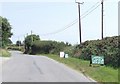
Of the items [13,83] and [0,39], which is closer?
[13,83]

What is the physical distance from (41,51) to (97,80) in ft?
255

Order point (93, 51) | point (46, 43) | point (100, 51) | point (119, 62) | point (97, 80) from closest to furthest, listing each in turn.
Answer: point (97, 80)
point (119, 62)
point (100, 51)
point (93, 51)
point (46, 43)

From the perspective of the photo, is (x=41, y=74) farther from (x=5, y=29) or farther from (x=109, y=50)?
(x=5, y=29)

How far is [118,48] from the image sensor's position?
113 feet

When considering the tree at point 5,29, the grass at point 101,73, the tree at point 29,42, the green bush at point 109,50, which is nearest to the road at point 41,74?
the grass at point 101,73

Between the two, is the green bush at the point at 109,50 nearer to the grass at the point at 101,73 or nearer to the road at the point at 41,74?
the grass at the point at 101,73

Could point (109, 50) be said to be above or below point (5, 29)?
below

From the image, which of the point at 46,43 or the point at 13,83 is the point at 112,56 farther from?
the point at 46,43

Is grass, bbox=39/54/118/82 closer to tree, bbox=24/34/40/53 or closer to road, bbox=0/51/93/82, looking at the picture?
road, bbox=0/51/93/82

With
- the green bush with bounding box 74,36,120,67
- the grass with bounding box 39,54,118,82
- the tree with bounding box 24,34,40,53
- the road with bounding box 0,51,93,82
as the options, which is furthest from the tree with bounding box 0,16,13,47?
the grass with bounding box 39,54,118,82

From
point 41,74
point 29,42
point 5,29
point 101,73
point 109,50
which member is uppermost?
point 5,29

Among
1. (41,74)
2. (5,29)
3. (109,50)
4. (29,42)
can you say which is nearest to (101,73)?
(41,74)

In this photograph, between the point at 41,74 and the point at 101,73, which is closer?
the point at 101,73

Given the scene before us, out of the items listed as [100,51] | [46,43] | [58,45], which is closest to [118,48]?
[100,51]
